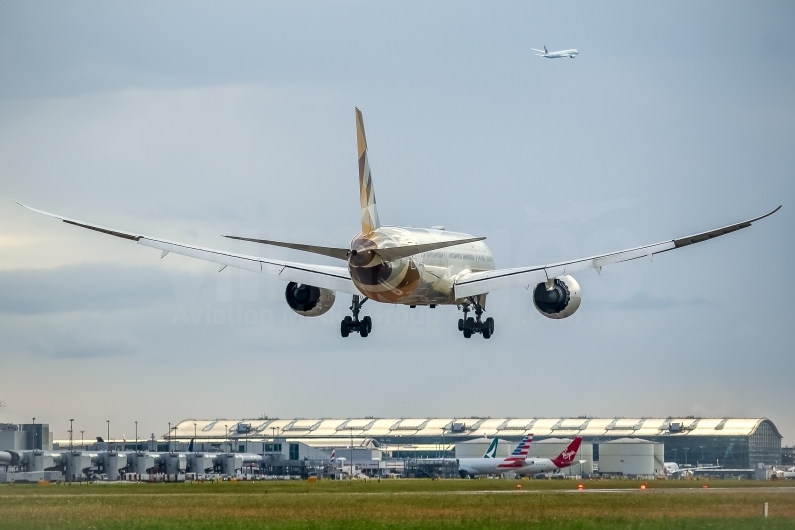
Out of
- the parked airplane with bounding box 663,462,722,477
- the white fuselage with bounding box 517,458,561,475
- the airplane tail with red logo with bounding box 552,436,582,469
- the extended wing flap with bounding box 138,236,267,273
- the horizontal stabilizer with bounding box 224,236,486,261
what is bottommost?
the parked airplane with bounding box 663,462,722,477

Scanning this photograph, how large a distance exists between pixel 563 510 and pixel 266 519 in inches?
695

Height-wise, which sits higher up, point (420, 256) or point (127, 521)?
point (420, 256)

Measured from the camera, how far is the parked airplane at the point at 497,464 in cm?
16225

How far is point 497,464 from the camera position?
537 feet

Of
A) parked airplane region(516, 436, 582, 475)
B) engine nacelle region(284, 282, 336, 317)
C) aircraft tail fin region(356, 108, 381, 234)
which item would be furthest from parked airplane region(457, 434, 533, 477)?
aircraft tail fin region(356, 108, 381, 234)

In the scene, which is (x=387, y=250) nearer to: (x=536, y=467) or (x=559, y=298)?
(x=559, y=298)

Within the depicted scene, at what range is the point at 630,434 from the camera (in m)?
198

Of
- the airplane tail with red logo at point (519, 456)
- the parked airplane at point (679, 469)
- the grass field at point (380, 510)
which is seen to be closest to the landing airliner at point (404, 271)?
the grass field at point (380, 510)

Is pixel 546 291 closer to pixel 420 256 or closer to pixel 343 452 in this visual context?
pixel 420 256

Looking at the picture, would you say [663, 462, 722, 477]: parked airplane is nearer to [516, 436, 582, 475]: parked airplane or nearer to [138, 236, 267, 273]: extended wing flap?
[516, 436, 582, 475]: parked airplane

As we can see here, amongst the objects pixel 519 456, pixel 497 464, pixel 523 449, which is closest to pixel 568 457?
pixel 523 449

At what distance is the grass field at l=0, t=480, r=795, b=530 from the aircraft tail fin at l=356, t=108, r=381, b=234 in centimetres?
1593

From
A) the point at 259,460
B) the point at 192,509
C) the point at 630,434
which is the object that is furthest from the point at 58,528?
the point at 630,434

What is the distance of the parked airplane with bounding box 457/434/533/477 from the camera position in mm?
162250
